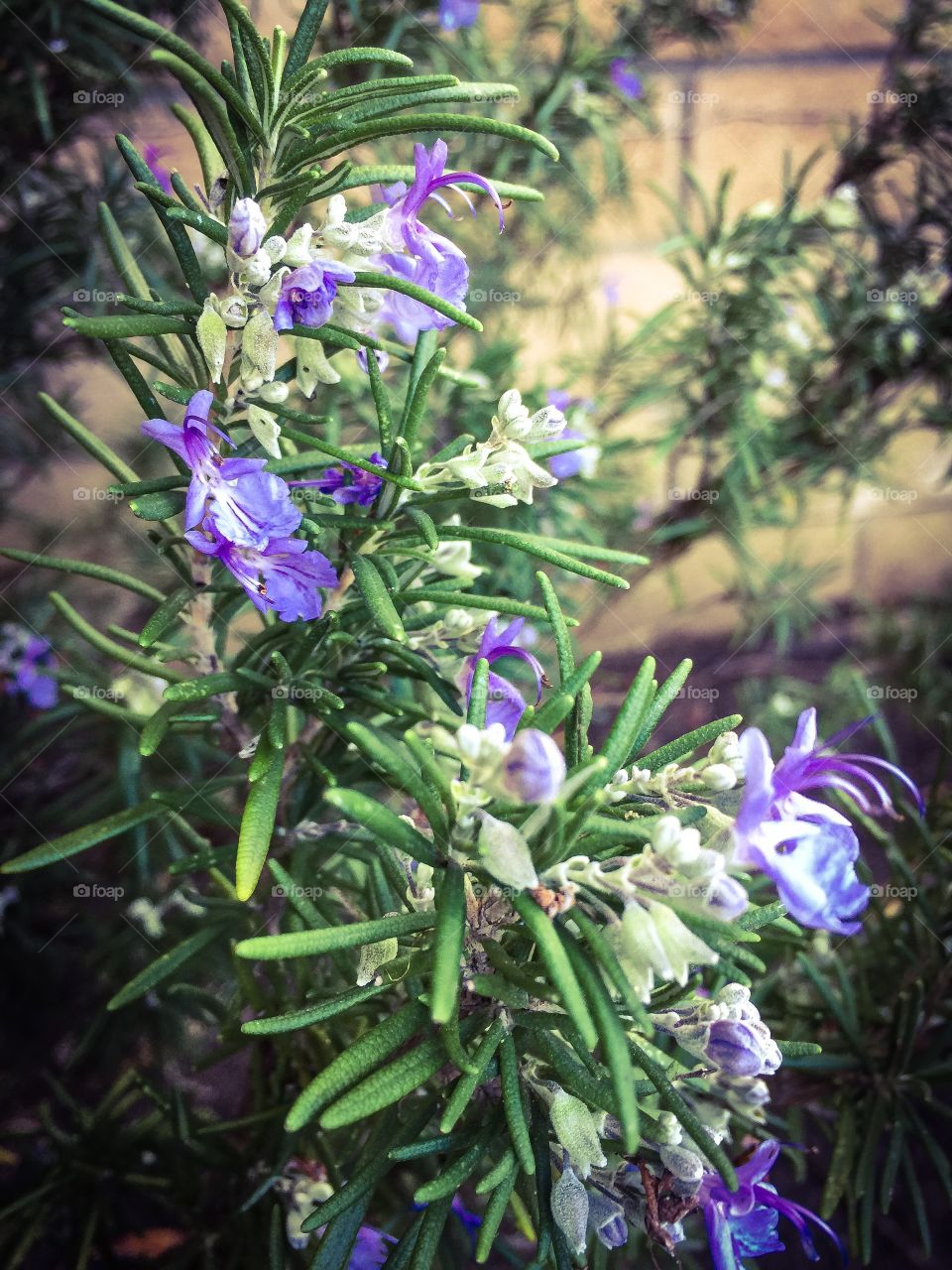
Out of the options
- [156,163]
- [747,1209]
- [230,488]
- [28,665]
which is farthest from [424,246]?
[28,665]

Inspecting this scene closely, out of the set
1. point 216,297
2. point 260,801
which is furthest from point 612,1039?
point 216,297

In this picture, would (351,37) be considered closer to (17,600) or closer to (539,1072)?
(17,600)

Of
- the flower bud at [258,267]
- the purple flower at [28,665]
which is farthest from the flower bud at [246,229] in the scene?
the purple flower at [28,665]

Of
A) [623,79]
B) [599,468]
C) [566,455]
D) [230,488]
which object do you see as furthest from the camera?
[599,468]

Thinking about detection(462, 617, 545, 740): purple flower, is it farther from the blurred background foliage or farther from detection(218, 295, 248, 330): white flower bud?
the blurred background foliage

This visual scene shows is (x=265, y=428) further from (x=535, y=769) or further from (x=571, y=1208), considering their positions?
(x=571, y=1208)
